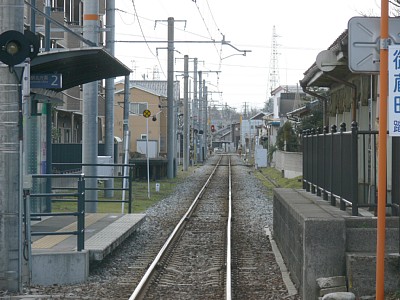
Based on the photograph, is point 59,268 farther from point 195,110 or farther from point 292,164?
point 195,110

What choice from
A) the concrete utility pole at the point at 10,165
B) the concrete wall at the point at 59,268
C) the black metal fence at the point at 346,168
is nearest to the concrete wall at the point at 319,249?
the black metal fence at the point at 346,168

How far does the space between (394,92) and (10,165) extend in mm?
5276

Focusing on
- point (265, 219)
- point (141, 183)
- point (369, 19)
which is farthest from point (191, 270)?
point (141, 183)

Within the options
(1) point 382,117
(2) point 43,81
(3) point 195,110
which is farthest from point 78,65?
(3) point 195,110

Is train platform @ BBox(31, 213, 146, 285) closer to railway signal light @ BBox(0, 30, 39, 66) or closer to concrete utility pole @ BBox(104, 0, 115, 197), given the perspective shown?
railway signal light @ BBox(0, 30, 39, 66)

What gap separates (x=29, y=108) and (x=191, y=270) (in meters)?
4.28

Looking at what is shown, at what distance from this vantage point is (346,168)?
895 centimetres

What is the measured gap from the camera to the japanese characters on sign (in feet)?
18.6

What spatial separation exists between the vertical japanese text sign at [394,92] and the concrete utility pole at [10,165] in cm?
509

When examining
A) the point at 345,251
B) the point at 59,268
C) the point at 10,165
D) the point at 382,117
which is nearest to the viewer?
the point at 382,117

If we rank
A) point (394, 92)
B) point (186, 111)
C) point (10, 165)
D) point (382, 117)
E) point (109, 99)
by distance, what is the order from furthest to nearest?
1. point (186, 111)
2. point (109, 99)
3. point (10, 165)
4. point (382, 117)
5. point (394, 92)

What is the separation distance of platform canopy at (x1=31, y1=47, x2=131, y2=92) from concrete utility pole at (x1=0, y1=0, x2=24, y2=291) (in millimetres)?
1719

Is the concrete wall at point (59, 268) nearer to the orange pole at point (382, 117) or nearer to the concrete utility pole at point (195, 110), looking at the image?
the orange pole at point (382, 117)

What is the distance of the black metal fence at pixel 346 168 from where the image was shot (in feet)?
27.7
